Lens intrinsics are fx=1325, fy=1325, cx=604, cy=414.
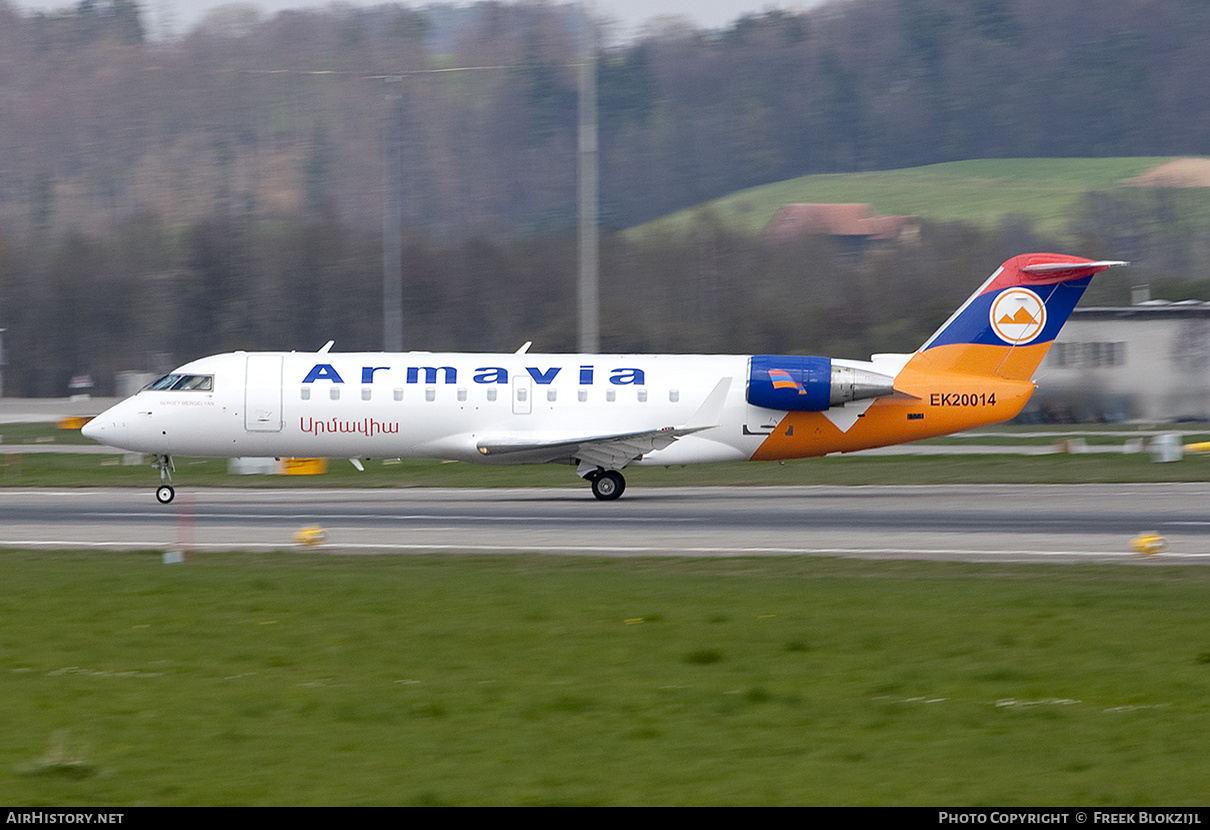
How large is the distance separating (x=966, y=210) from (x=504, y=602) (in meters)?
81.5

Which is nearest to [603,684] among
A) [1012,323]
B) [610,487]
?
[610,487]

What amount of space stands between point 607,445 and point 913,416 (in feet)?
23.8

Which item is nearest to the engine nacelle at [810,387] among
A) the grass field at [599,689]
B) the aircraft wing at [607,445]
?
the aircraft wing at [607,445]

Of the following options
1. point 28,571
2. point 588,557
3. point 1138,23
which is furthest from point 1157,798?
point 1138,23

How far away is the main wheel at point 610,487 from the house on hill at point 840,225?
48.6 m

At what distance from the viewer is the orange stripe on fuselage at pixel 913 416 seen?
30.9m

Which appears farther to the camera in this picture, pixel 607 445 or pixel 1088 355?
pixel 1088 355

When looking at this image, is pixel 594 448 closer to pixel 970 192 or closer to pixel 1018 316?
pixel 1018 316

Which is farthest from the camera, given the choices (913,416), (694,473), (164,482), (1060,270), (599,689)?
(694,473)

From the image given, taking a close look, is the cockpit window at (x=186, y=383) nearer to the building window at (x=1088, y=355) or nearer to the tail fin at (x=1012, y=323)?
the tail fin at (x=1012, y=323)

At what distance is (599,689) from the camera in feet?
37.0

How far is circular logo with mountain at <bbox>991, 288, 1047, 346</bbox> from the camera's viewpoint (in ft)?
102

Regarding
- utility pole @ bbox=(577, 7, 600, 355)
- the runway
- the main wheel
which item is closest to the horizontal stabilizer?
the runway

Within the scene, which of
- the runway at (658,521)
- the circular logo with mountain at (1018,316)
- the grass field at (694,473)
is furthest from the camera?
the grass field at (694,473)
